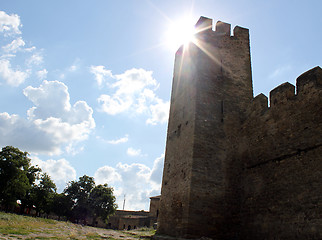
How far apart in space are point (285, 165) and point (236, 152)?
2.53m

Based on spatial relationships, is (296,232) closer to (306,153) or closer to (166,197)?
(306,153)

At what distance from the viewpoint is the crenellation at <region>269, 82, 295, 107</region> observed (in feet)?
31.1

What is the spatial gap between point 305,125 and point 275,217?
3164 millimetres

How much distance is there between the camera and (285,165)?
8.90 m

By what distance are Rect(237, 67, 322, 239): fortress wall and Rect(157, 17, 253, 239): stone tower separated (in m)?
0.79

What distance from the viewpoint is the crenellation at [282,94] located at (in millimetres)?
9492

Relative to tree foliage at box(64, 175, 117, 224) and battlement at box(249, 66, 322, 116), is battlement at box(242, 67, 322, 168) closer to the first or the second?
battlement at box(249, 66, 322, 116)

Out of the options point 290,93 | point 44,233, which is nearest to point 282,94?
point 290,93

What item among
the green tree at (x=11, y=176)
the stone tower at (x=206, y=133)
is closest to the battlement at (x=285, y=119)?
the stone tower at (x=206, y=133)

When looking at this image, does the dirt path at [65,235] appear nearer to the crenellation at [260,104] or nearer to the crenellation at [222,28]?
the crenellation at [260,104]

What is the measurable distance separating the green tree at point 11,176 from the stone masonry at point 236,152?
24428 mm

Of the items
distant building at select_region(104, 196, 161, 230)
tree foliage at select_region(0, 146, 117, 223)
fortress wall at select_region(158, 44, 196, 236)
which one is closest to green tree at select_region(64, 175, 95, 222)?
tree foliage at select_region(0, 146, 117, 223)

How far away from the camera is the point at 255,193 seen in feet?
32.5

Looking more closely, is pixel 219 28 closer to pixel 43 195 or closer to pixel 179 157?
pixel 179 157
